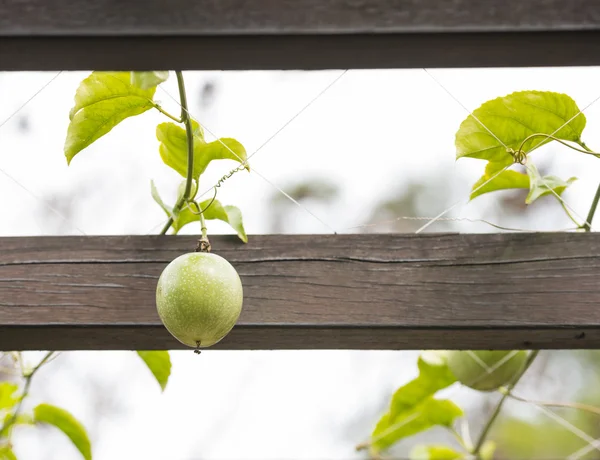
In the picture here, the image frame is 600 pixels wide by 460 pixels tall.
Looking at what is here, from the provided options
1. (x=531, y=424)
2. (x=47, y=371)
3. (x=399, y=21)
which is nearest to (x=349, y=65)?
(x=399, y=21)

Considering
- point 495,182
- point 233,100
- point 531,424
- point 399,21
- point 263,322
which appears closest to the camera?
point 399,21

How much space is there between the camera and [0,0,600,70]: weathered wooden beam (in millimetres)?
463

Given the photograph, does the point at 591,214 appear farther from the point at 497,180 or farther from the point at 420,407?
the point at 420,407

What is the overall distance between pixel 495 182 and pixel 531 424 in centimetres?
214

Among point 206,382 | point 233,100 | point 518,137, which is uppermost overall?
point 233,100

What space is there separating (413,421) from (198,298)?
0.64 m

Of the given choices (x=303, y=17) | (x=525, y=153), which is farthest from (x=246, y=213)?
(x=303, y=17)

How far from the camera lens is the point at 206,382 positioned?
196 cm

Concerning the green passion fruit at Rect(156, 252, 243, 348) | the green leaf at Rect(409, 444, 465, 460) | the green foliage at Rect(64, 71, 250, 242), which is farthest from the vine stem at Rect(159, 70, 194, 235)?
the green leaf at Rect(409, 444, 465, 460)

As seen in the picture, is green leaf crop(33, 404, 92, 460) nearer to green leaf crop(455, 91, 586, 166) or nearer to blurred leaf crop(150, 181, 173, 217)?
blurred leaf crop(150, 181, 173, 217)

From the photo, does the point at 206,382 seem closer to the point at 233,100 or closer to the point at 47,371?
the point at 47,371

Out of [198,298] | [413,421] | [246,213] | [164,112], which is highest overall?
[246,213]

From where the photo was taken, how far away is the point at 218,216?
29.6 inches

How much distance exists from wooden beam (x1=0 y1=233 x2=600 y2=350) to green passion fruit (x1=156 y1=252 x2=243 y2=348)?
99 millimetres
